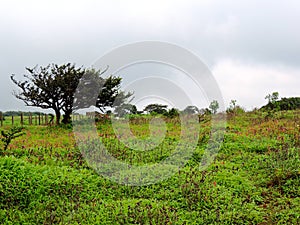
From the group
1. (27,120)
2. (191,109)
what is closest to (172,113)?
(191,109)

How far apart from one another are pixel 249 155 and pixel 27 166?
563 cm

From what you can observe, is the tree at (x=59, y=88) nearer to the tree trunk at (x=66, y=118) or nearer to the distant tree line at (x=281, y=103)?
the tree trunk at (x=66, y=118)

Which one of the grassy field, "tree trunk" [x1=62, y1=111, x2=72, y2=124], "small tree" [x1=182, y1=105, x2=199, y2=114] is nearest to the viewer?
the grassy field

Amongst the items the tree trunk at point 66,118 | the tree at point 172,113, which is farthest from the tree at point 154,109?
the tree trunk at point 66,118

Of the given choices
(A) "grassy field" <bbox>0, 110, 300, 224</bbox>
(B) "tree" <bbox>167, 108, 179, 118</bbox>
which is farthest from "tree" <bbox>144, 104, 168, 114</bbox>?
(A) "grassy field" <bbox>0, 110, 300, 224</bbox>

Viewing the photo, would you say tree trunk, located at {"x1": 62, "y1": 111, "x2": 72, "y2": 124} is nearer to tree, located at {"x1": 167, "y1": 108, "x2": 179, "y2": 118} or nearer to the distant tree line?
tree, located at {"x1": 167, "y1": 108, "x2": 179, "y2": 118}

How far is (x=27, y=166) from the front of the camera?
302 inches

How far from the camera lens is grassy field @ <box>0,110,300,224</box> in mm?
6078

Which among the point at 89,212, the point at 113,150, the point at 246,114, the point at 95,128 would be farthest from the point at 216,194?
the point at 246,114

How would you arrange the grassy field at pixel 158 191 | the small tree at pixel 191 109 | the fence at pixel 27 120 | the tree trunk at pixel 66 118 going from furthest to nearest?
the fence at pixel 27 120 < the tree trunk at pixel 66 118 < the small tree at pixel 191 109 < the grassy field at pixel 158 191

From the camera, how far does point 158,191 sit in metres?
7.25

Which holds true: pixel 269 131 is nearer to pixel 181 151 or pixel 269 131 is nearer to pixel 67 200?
pixel 181 151

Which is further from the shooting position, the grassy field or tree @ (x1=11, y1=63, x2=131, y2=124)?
tree @ (x1=11, y1=63, x2=131, y2=124)

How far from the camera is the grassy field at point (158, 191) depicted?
6078mm
